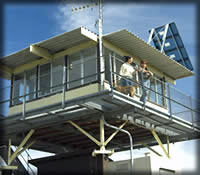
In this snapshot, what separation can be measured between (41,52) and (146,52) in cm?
539

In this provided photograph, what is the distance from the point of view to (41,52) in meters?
18.4

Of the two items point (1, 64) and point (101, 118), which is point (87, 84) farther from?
point (1, 64)

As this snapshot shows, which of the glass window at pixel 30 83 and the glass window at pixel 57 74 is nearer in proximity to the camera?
the glass window at pixel 57 74

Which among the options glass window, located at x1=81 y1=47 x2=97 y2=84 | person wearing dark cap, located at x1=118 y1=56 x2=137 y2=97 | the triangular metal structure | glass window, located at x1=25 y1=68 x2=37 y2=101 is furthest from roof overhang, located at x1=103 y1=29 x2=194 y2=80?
glass window, located at x1=25 y1=68 x2=37 y2=101

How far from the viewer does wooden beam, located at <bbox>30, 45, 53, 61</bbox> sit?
18144 mm

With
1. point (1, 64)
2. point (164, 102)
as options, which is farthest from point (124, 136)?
point (1, 64)

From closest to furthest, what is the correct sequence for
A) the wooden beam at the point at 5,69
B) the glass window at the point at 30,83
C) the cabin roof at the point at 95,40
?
the cabin roof at the point at 95,40, the glass window at the point at 30,83, the wooden beam at the point at 5,69

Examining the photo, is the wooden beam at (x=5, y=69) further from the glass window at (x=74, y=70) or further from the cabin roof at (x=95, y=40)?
the glass window at (x=74, y=70)

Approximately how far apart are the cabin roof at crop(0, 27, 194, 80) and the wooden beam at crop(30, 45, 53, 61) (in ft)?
0.53

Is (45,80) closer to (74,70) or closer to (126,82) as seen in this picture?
(74,70)

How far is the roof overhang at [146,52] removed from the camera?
17641 millimetres

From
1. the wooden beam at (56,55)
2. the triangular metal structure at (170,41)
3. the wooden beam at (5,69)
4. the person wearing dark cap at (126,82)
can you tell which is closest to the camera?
the person wearing dark cap at (126,82)

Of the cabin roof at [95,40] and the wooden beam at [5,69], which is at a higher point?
the cabin roof at [95,40]

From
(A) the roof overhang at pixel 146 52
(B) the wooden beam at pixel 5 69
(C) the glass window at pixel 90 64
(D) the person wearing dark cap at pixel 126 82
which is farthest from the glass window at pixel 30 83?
(D) the person wearing dark cap at pixel 126 82
